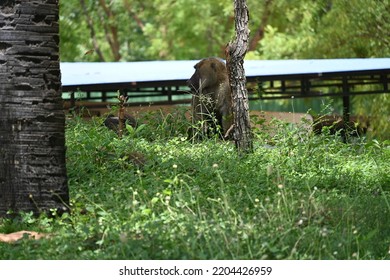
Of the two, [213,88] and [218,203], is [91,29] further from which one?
[218,203]

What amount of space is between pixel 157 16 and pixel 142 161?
36809 millimetres

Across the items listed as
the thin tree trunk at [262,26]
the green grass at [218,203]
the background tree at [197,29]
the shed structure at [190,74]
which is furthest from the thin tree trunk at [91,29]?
the green grass at [218,203]

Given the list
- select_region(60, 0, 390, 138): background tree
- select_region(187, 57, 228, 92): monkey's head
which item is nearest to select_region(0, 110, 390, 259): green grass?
select_region(187, 57, 228, 92): monkey's head

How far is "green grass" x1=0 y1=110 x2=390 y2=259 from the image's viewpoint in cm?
654

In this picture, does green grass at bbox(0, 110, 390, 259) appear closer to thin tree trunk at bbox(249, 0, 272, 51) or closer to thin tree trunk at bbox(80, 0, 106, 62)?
thin tree trunk at bbox(249, 0, 272, 51)

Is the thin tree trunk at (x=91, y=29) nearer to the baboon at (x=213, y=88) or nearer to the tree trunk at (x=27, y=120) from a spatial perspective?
the baboon at (x=213, y=88)

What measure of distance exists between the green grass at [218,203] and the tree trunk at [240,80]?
8.3 inches

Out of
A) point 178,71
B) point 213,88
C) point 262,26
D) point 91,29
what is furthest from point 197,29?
point 213,88

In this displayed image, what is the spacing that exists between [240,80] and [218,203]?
3.46 metres

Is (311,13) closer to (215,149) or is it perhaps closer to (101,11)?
(101,11)

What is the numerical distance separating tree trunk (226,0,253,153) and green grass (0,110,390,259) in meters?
0.21

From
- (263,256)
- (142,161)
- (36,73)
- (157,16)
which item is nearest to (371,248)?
(263,256)

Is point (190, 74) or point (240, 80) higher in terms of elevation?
point (240, 80)

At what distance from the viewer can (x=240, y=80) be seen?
36.3ft
